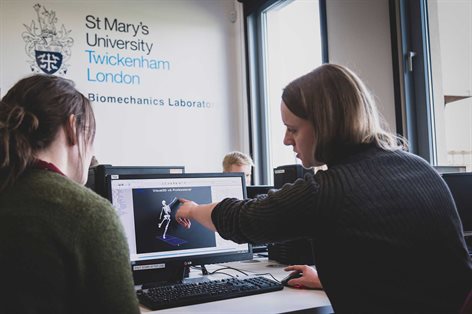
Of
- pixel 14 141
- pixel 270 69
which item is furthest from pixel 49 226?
pixel 270 69

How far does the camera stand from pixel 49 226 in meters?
0.87

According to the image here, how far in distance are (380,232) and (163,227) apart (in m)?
0.81

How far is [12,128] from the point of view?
97 cm

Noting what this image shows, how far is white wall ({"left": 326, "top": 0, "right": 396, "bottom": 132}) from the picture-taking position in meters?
3.15

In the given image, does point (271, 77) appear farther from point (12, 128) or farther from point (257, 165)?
point (12, 128)

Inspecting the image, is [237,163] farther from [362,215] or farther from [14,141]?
[14,141]

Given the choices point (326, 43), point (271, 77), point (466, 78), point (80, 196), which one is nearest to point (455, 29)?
point (466, 78)

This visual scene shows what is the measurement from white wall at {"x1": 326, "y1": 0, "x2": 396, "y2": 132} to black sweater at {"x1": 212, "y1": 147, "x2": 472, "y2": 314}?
75.8 inches

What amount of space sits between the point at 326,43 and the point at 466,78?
1181mm

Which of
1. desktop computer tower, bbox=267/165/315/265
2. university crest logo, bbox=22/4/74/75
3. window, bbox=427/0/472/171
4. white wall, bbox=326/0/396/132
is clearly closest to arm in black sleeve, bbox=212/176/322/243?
desktop computer tower, bbox=267/165/315/265

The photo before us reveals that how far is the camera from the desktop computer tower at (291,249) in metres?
2.03

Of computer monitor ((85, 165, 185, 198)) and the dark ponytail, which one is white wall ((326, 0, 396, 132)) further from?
the dark ponytail

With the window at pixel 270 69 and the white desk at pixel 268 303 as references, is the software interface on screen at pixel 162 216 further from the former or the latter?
the window at pixel 270 69

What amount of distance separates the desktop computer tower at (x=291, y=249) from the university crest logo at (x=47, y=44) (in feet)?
8.76
